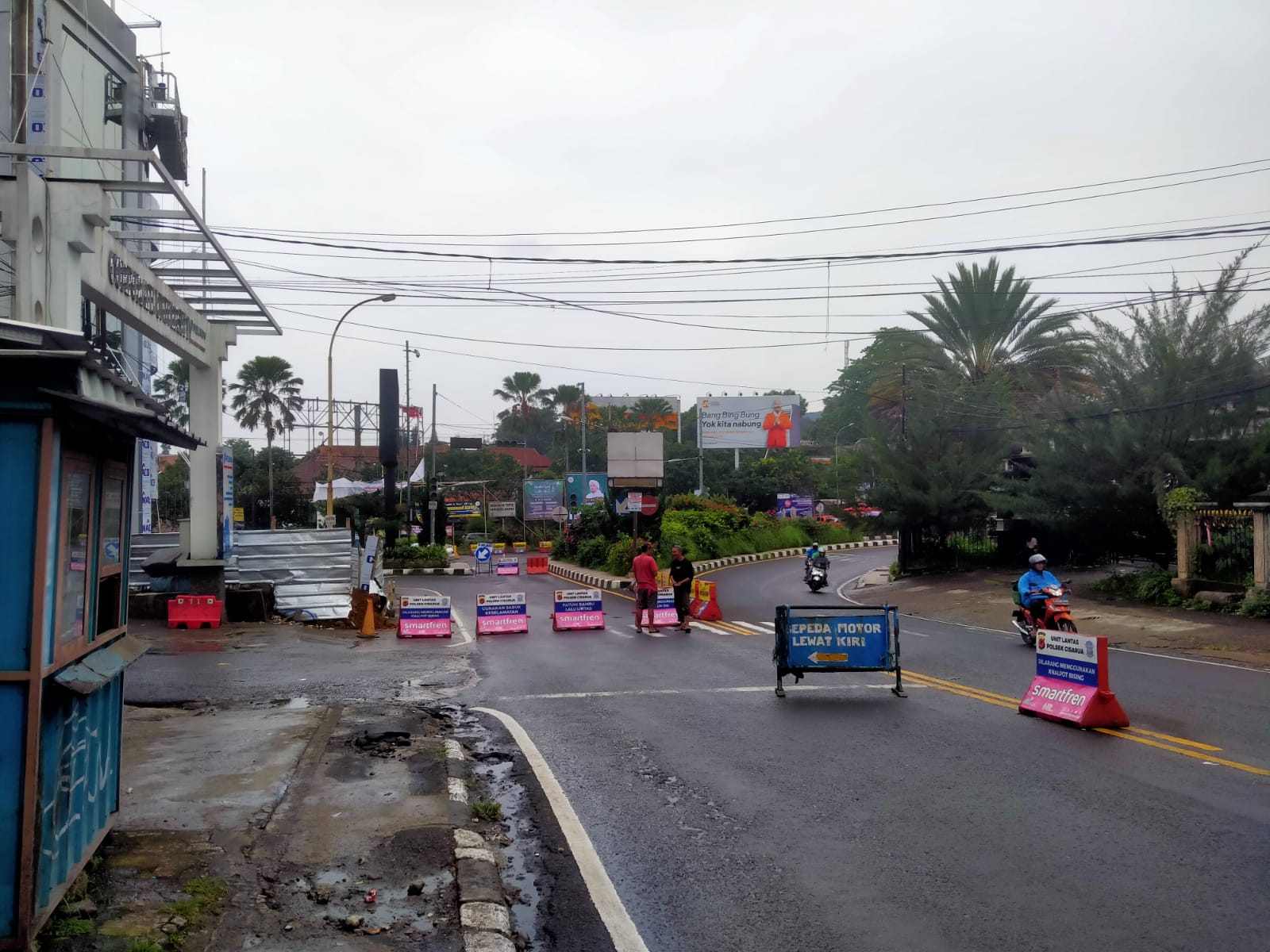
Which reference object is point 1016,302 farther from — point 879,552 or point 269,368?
point 269,368

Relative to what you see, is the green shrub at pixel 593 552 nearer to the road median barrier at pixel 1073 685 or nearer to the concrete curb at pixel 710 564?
the concrete curb at pixel 710 564


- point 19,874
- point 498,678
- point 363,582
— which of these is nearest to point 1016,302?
point 363,582

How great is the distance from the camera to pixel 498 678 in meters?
15.1

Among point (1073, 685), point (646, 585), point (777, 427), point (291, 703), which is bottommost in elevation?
point (291, 703)

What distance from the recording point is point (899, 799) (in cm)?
767

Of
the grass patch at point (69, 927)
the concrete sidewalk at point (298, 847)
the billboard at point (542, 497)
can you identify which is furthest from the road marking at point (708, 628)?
the billboard at point (542, 497)

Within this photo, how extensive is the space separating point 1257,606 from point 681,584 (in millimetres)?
11069

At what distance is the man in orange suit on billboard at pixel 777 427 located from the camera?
72750 mm

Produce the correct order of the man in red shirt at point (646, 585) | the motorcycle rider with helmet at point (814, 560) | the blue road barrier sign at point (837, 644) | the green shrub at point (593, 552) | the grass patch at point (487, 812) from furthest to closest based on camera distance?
the green shrub at point (593, 552) → the motorcycle rider with helmet at point (814, 560) → the man in red shirt at point (646, 585) → the blue road barrier sign at point (837, 644) → the grass patch at point (487, 812)

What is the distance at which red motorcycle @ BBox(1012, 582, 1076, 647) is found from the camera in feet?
50.9

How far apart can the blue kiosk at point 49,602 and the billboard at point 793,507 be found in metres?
57.2

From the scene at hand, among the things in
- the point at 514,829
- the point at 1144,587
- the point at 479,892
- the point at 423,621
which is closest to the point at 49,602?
the point at 479,892

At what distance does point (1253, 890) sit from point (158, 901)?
18.4 feet

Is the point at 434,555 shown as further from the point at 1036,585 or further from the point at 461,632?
the point at 1036,585
